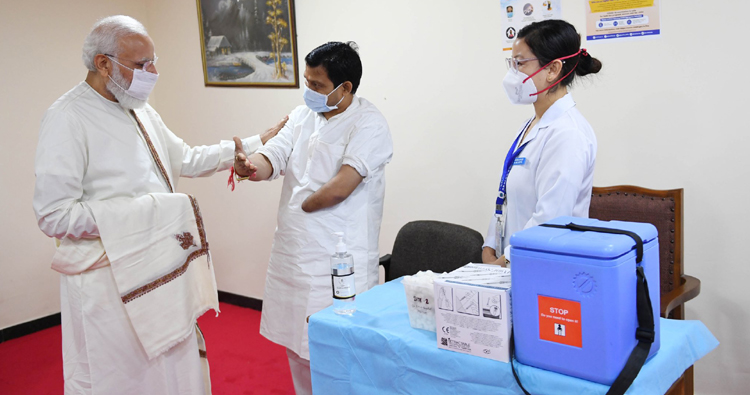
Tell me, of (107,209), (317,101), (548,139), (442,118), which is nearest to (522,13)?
(442,118)

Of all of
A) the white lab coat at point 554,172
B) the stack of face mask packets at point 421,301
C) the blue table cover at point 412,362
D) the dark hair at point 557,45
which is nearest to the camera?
the blue table cover at point 412,362

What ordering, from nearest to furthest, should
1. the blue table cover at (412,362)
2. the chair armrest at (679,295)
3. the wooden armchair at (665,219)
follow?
the blue table cover at (412,362) < the chair armrest at (679,295) < the wooden armchair at (665,219)

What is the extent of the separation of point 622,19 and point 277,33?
217 centimetres

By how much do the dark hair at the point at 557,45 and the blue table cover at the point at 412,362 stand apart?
849mm

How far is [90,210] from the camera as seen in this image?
6.48 ft

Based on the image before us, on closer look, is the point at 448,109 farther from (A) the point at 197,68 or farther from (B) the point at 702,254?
(A) the point at 197,68

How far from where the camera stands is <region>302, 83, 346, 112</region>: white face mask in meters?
2.34

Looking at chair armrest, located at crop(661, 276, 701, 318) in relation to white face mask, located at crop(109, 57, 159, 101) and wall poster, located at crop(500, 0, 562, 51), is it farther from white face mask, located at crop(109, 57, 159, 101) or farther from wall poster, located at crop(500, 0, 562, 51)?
white face mask, located at crop(109, 57, 159, 101)

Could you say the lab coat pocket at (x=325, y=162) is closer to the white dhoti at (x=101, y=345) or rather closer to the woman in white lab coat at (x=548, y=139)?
the woman in white lab coat at (x=548, y=139)

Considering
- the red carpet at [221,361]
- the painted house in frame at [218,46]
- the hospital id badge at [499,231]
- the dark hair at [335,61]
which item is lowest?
the red carpet at [221,361]

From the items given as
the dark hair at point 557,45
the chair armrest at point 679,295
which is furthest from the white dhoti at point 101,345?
the chair armrest at point 679,295

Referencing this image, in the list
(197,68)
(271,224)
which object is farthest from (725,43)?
(197,68)

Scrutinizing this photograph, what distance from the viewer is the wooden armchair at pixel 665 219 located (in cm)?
228

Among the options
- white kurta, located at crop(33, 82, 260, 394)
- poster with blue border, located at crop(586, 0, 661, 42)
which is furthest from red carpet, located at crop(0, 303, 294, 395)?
poster with blue border, located at crop(586, 0, 661, 42)
